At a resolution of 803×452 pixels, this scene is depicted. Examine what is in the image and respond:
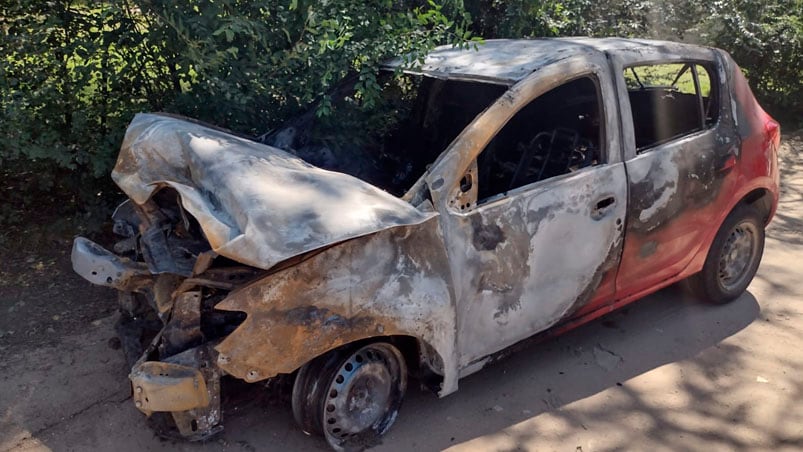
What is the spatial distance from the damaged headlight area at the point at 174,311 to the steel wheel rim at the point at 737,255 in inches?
126

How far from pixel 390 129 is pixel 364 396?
1902mm

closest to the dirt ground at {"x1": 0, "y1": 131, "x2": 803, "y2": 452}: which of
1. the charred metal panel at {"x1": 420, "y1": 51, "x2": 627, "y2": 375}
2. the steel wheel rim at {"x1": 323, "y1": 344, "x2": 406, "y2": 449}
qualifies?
the steel wheel rim at {"x1": 323, "y1": 344, "x2": 406, "y2": 449}

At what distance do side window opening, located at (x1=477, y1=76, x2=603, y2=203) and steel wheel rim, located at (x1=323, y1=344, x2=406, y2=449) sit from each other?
1185 mm

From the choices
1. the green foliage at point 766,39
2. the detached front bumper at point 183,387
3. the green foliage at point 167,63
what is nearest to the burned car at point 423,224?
the detached front bumper at point 183,387

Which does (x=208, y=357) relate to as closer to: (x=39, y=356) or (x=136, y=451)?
(x=136, y=451)

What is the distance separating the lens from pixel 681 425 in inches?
142

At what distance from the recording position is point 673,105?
4633 millimetres

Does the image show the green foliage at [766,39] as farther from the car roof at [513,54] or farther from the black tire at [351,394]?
the black tire at [351,394]

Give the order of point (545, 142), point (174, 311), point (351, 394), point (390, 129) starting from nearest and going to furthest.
A: 1. point (174, 311)
2. point (351, 394)
3. point (545, 142)
4. point (390, 129)

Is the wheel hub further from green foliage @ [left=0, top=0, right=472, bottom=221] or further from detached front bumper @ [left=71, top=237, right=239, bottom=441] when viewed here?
detached front bumper @ [left=71, top=237, right=239, bottom=441]

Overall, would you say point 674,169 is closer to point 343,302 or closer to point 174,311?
point 343,302

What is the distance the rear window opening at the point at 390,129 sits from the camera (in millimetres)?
4230

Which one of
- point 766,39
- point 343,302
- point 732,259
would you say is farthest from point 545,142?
point 766,39

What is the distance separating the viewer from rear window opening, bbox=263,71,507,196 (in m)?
4.23
